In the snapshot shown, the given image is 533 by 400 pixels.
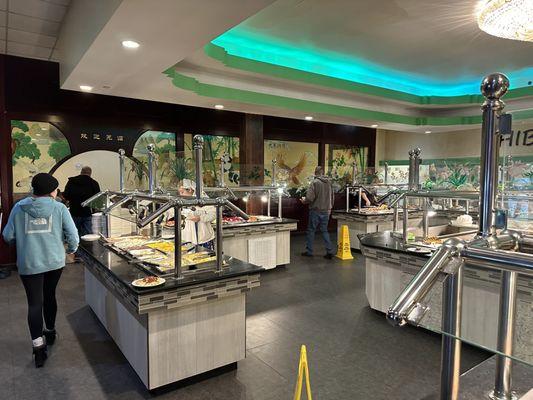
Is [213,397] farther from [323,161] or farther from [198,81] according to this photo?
[323,161]

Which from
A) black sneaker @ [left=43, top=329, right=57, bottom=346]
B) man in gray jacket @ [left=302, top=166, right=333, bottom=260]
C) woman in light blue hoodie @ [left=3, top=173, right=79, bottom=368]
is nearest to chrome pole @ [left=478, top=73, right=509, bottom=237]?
woman in light blue hoodie @ [left=3, top=173, right=79, bottom=368]

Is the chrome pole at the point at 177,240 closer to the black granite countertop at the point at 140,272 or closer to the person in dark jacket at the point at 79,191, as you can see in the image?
the black granite countertop at the point at 140,272

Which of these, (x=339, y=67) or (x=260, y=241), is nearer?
(x=260, y=241)

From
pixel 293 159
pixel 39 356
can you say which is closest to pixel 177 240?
pixel 39 356

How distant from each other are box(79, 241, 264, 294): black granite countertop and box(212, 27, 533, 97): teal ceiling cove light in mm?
3458

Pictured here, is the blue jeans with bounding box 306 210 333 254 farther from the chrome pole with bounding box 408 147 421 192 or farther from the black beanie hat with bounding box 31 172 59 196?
the black beanie hat with bounding box 31 172 59 196

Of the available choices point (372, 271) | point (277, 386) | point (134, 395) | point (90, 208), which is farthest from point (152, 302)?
point (90, 208)

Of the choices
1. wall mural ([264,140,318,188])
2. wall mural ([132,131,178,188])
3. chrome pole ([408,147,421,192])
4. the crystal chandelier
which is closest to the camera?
the crystal chandelier

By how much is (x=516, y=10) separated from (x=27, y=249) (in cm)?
458

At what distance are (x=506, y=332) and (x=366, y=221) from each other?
5940mm

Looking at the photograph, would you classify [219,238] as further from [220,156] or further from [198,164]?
[220,156]

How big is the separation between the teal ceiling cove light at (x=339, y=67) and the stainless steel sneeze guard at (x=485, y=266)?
→ 464 cm

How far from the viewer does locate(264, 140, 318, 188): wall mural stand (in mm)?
8695

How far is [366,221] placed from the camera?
22.0 ft
